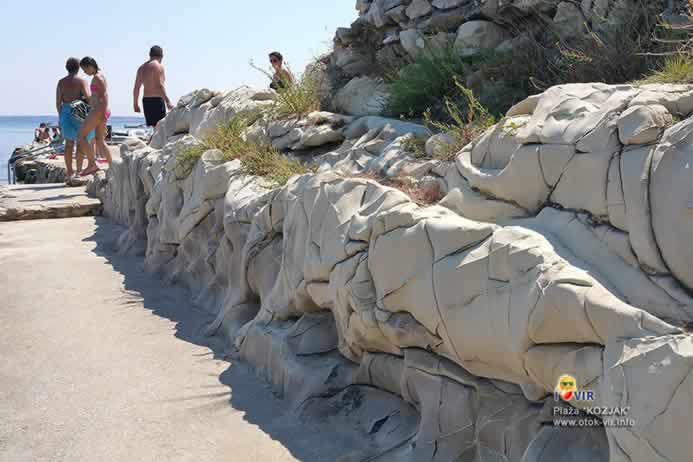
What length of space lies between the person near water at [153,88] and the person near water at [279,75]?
5.97 ft

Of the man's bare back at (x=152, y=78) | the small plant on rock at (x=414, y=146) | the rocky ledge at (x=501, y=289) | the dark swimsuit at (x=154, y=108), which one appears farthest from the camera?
the dark swimsuit at (x=154, y=108)

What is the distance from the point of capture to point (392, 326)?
13.4ft

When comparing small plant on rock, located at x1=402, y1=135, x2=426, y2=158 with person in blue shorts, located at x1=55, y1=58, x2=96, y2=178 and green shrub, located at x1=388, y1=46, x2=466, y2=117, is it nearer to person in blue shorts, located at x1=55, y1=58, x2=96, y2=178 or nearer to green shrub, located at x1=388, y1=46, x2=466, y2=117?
green shrub, located at x1=388, y1=46, x2=466, y2=117

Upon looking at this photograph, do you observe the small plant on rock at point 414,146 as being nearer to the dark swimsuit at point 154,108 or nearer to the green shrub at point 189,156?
the green shrub at point 189,156

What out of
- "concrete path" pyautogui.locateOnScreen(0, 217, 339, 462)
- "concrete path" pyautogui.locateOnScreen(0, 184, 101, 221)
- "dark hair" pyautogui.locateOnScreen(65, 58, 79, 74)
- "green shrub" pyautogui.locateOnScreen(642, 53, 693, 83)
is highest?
"dark hair" pyautogui.locateOnScreen(65, 58, 79, 74)

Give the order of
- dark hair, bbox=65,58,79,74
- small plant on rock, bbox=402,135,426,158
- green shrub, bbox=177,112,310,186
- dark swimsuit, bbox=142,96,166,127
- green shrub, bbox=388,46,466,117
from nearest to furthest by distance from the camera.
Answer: small plant on rock, bbox=402,135,426,158, green shrub, bbox=177,112,310,186, green shrub, bbox=388,46,466,117, dark swimsuit, bbox=142,96,166,127, dark hair, bbox=65,58,79,74

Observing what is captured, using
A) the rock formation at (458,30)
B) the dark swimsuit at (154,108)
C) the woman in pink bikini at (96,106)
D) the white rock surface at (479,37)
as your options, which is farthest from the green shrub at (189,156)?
the woman in pink bikini at (96,106)

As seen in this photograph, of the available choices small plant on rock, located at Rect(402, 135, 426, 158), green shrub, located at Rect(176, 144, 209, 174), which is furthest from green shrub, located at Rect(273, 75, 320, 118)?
small plant on rock, located at Rect(402, 135, 426, 158)

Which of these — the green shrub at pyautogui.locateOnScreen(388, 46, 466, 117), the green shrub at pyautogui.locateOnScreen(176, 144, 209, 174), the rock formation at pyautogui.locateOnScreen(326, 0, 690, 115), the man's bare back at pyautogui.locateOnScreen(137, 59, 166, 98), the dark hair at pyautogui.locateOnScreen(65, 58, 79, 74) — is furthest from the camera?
the dark hair at pyautogui.locateOnScreen(65, 58, 79, 74)

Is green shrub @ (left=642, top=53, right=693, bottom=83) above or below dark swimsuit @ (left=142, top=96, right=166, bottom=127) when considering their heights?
above

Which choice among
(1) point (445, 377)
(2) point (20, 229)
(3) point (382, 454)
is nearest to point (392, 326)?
(1) point (445, 377)

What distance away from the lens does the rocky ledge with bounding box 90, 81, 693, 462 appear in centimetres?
302

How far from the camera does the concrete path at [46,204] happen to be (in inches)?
428

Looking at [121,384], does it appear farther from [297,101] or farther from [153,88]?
[153,88]
